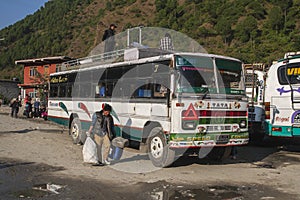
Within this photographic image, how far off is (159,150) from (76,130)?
4.81 m

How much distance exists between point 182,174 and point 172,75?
2313 mm

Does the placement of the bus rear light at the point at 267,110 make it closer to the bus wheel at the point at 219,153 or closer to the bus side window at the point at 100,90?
the bus wheel at the point at 219,153

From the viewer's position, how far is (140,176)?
826 cm

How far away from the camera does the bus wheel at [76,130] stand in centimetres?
1288

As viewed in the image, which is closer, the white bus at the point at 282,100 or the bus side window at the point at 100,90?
the white bus at the point at 282,100

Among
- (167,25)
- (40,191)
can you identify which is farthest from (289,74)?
(167,25)

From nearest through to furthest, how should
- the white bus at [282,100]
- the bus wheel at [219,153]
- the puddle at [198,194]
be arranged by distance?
the puddle at [198,194]
the bus wheel at [219,153]
the white bus at [282,100]

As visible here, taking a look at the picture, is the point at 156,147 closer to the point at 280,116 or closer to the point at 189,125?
the point at 189,125

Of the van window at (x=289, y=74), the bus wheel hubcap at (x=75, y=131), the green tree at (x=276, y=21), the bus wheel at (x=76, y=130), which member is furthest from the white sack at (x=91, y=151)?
the green tree at (x=276, y=21)

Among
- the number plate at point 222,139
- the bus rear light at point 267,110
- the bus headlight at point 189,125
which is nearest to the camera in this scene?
the bus headlight at point 189,125

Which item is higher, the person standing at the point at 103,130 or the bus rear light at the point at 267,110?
the bus rear light at the point at 267,110

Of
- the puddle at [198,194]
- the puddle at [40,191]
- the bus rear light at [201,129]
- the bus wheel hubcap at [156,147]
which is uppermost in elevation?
the bus rear light at [201,129]

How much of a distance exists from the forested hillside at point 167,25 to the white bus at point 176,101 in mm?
27042

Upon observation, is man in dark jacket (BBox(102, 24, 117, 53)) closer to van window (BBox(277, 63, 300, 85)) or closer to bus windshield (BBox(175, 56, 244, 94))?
bus windshield (BBox(175, 56, 244, 94))
